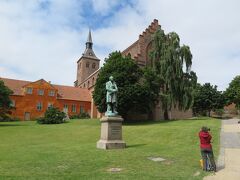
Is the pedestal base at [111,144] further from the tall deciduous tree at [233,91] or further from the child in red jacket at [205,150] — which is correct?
the tall deciduous tree at [233,91]

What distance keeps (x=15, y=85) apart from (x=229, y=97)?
163 feet

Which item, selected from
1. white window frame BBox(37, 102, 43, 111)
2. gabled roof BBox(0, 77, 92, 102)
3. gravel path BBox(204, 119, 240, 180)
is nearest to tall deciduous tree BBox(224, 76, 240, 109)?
gabled roof BBox(0, 77, 92, 102)

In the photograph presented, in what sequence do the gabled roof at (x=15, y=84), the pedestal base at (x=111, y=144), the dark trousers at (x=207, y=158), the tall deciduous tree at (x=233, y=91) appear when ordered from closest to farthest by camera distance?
the dark trousers at (x=207, y=158)
the pedestal base at (x=111, y=144)
the gabled roof at (x=15, y=84)
the tall deciduous tree at (x=233, y=91)

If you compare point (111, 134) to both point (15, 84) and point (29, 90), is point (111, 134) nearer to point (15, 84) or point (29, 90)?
point (29, 90)

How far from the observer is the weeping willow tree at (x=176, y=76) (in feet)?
126

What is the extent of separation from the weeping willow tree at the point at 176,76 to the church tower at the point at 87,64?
4992 cm

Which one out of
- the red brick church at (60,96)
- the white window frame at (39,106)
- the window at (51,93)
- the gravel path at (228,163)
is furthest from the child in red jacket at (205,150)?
the window at (51,93)

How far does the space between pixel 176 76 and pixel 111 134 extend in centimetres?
2433

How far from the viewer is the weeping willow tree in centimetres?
3841

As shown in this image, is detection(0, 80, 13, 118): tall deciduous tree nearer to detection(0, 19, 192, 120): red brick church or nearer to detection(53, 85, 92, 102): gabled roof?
detection(0, 19, 192, 120): red brick church

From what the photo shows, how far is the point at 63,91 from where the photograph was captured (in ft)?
211

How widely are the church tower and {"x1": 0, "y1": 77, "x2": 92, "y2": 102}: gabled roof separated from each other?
1962cm

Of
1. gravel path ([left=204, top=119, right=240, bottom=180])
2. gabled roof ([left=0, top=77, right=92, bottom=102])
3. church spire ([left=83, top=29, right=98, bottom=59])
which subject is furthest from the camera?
church spire ([left=83, top=29, right=98, bottom=59])

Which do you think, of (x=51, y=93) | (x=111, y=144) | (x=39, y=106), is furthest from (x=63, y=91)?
(x=111, y=144)
